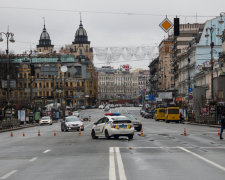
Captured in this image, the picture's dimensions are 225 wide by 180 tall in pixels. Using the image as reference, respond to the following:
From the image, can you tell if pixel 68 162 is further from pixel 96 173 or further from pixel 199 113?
pixel 199 113

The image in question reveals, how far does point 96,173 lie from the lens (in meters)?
13.9

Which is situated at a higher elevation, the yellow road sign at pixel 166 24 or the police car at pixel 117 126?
the yellow road sign at pixel 166 24

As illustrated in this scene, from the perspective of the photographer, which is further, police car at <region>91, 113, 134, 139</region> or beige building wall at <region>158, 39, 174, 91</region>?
beige building wall at <region>158, 39, 174, 91</region>

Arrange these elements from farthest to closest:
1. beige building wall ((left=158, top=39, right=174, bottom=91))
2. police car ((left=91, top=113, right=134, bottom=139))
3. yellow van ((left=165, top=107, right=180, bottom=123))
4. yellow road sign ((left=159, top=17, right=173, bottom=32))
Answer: beige building wall ((left=158, top=39, right=174, bottom=91))
yellow van ((left=165, top=107, right=180, bottom=123))
police car ((left=91, top=113, right=134, bottom=139))
yellow road sign ((left=159, top=17, right=173, bottom=32))

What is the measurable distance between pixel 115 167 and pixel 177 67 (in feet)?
376

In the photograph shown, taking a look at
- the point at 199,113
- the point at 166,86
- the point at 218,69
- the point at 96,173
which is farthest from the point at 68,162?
the point at 166,86

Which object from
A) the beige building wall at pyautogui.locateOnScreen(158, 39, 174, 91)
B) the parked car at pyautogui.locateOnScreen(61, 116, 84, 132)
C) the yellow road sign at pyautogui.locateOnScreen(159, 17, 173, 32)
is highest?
the beige building wall at pyautogui.locateOnScreen(158, 39, 174, 91)

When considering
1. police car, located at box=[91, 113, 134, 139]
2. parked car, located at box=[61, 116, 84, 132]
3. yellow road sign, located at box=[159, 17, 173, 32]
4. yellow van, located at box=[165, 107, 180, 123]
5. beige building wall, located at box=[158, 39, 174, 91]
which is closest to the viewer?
yellow road sign, located at box=[159, 17, 173, 32]

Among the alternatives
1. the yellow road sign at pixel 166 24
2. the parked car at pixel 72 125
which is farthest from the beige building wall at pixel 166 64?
the yellow road sign at pixel 166 24

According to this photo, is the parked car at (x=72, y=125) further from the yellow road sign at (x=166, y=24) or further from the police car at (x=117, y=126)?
the yellow road sign at (x=166, y=24)

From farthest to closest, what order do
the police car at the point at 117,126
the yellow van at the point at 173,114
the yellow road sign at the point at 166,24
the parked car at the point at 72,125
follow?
the yellow van at the point at 173,114 → the parked car at the point at 72,125 → the police car at the point at 117,126 → the yellow road sign at the point at 166,24

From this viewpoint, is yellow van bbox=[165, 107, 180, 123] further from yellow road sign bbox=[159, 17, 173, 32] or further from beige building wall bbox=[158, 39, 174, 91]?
beige building wall bbox=[158, 39, 174, 91]

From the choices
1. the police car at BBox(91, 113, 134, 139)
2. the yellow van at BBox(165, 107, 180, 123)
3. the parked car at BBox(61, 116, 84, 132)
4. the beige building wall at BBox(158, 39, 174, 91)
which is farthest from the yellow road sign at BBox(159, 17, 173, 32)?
the beige building wall at BBox(158, 39, 174, 91)

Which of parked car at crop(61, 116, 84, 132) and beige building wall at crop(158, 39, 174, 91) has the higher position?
beige building wall at crop(158, 39, 174, 91)
